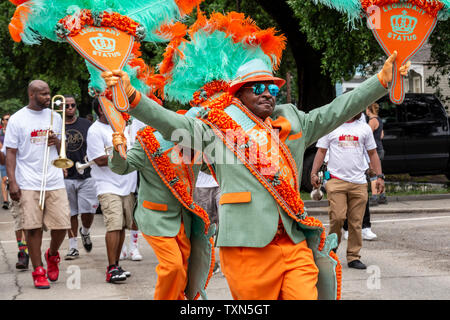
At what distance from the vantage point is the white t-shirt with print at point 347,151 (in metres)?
8.38

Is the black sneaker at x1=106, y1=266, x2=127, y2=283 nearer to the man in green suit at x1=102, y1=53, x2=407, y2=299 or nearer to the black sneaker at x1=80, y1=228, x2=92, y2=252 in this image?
the black sneaker at x1=80, y1=228, x2=92, y2=252

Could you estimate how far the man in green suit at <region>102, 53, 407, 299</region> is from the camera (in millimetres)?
4316

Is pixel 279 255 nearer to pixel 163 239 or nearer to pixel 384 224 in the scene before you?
pixel 163 239

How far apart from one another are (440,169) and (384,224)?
17.2ft

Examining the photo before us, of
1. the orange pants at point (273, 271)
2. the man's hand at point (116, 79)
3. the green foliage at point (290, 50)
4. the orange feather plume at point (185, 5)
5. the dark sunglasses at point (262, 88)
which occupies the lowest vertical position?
the orange pants at point (273, 271)

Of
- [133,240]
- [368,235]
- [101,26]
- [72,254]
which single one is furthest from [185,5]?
[368,235]

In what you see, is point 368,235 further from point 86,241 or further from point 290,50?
point 290,50

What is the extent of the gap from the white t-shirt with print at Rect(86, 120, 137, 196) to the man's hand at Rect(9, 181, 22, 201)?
880mm

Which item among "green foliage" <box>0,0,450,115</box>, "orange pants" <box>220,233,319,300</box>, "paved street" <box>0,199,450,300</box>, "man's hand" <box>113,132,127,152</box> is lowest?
"paved street" <box>0,199,450,300</box>

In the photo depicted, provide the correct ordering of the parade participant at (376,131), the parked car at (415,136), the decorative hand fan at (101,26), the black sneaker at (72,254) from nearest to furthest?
the decorative hand fan at (101,26)
the black sneaker at (72,254)
the parade participant at (376,131)
the parked car at (415,136)

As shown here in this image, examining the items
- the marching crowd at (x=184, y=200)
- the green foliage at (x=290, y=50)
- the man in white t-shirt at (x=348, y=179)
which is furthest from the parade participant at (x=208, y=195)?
the green foliage at (x=290, y=50)

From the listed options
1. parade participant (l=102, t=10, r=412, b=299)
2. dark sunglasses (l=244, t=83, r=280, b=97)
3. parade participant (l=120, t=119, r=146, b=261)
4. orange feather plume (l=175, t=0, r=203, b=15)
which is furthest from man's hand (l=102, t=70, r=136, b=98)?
parade participant (l=120, t=119, r=146, b=261)

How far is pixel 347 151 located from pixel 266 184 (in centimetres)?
422

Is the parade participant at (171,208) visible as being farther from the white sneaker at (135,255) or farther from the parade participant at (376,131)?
the parade participant at (376,131)
